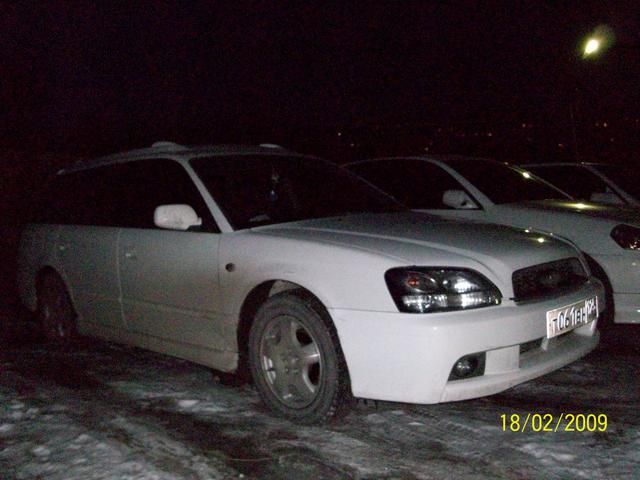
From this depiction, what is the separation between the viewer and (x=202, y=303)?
4105 mm

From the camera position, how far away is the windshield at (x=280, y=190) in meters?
4.27

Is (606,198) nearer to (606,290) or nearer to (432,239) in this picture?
(606,290)

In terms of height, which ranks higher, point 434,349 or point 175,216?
point 175,216

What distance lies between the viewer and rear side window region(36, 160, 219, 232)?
14.8 ft

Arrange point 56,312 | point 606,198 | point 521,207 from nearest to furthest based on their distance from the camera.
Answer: point 56,312
point 521,207
point 606,198

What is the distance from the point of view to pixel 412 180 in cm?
657

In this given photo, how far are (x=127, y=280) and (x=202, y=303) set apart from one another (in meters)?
0.78

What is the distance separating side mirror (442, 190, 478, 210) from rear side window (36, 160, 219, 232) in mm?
2471

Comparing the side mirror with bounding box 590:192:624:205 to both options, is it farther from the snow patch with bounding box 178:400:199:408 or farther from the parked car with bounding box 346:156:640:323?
the snow patch with bounding box 178:400:199:408

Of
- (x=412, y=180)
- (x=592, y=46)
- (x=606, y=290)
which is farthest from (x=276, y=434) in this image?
(x=592, y=46)

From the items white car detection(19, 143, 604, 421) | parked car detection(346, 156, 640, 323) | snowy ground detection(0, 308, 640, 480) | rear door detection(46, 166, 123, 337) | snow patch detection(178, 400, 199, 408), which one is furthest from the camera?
parked car detection(346, 156, 640, 323)

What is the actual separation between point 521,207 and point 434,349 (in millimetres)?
2968

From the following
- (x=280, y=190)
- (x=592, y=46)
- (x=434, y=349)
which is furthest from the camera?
(x=592, y=46)

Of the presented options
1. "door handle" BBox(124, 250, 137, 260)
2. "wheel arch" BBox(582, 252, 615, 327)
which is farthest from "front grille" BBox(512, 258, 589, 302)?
"door handle" BBox(124, 250, 137, 260)
